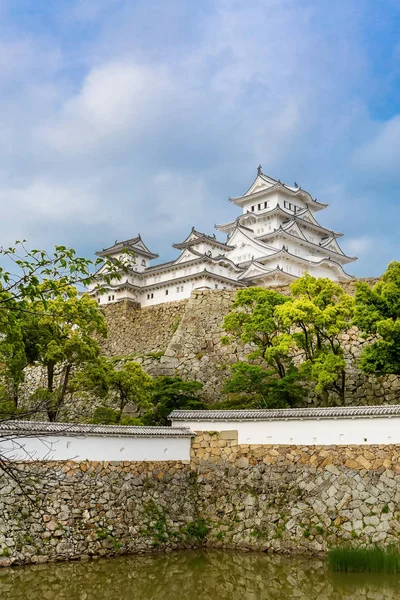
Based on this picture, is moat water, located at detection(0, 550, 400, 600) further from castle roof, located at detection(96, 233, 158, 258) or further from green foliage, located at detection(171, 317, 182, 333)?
castle roof, located at detection(96, 233, 158, 258)

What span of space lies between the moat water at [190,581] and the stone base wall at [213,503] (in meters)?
0.64

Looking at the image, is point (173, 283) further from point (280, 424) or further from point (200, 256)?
point (280, 424)

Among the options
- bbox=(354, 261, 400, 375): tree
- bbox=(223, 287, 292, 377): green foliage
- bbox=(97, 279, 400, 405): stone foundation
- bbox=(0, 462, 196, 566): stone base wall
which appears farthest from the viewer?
bbox=(97, 279, 400, 405): stone foundation

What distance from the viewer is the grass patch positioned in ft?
38.6

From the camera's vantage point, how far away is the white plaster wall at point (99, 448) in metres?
13.1

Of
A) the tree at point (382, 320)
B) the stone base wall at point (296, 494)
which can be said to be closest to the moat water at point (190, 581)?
the stone base wall at point (296, 494)

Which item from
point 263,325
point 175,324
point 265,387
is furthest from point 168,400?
point 175,324

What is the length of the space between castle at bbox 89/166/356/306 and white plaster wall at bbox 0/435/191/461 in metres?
15.7

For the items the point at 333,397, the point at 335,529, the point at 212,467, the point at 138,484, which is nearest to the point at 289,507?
the point at 335,529

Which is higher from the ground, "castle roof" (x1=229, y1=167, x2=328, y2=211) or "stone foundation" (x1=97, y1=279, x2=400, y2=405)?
"castle roof" (x1=229, y1=167, x2=328, y2=211)

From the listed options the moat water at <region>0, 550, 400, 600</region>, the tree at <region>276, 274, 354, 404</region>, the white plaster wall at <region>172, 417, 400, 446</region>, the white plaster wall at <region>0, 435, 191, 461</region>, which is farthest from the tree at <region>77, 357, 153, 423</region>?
the moat water at <region>0, 550, 400, 600</region>

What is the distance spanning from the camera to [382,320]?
1747 cm

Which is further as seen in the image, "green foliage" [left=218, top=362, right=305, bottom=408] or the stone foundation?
the stone foundation

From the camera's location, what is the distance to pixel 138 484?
1457 cm
